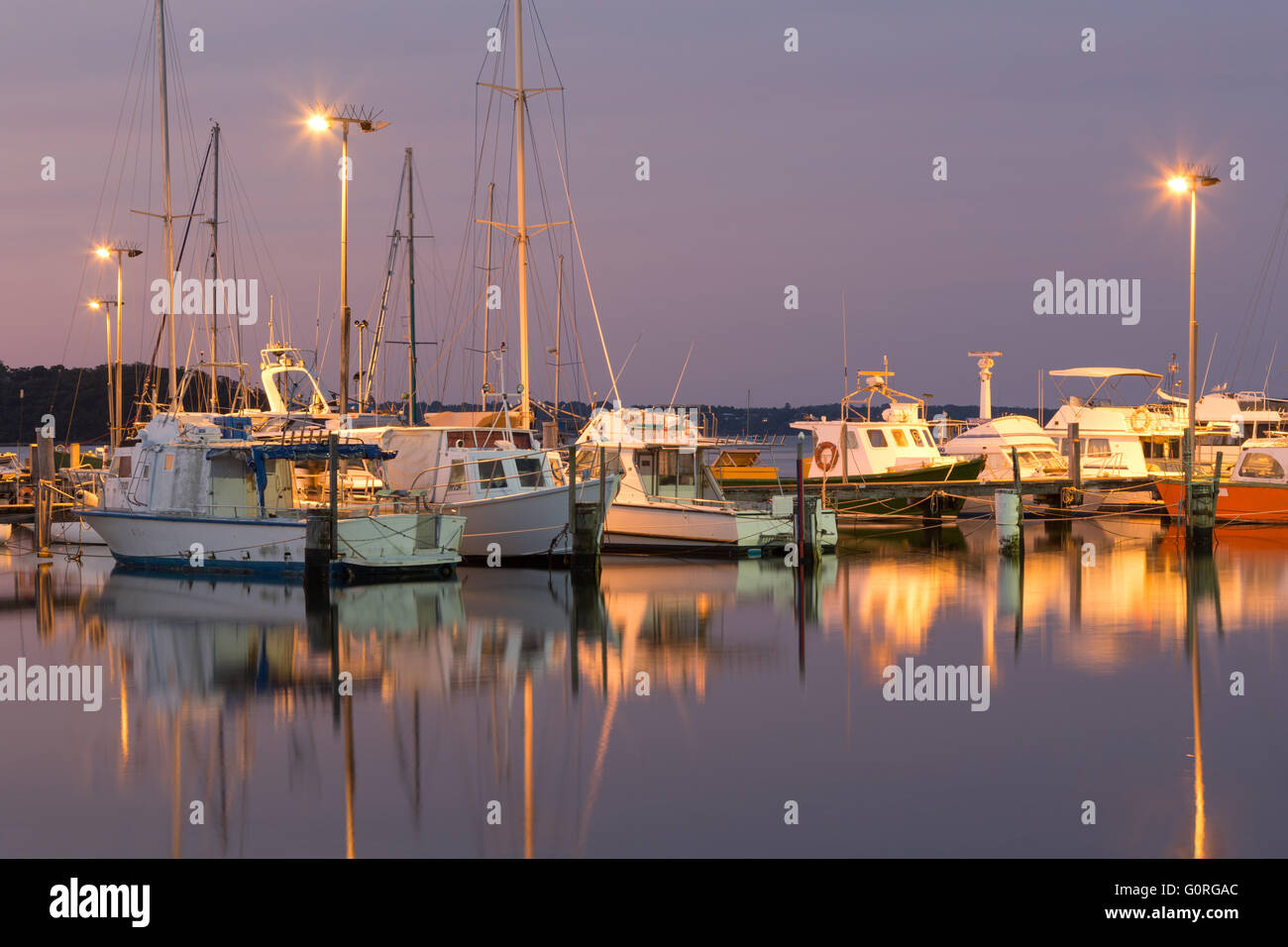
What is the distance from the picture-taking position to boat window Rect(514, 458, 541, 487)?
2759cm

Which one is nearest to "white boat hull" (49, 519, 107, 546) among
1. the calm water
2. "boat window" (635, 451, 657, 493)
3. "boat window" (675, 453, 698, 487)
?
the calm water

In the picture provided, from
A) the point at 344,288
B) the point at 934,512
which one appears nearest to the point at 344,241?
the point at 344,288

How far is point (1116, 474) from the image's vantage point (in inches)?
1654

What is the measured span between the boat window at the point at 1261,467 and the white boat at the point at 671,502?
13018 millimetres

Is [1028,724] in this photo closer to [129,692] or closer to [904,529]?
[129,692]

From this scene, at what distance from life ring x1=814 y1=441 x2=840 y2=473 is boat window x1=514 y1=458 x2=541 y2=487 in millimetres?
14977

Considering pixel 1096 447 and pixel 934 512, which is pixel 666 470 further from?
pixel 1096 447

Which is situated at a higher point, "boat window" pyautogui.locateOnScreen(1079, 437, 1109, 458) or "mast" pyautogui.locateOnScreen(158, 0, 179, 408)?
"mast" pyautogui.locateOnScreen(158, 0, 179, 408)

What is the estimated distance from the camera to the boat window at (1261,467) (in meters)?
Answer: 34.2

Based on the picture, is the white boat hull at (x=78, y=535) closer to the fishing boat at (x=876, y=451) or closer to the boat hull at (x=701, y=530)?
the boat hull at (x=701, y=530)

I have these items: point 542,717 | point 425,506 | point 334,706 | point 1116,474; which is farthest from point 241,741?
point 1116,474

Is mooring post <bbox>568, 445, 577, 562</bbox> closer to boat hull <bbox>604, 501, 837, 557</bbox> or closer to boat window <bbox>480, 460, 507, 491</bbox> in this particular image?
boat window <bbox>480, 460, 507, 491</bbox>

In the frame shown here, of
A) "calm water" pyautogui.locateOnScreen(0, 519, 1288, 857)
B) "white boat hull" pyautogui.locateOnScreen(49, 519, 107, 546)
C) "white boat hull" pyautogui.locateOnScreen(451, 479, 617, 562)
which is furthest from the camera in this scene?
"white boat hull" pyautogui.locateOnScreen(49, 519, 107, 546)
